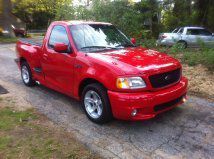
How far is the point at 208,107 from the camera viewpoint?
6.25 meters

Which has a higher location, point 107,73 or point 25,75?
point 107,73

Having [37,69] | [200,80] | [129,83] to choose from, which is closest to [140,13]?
[200,80]

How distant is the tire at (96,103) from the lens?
506cm

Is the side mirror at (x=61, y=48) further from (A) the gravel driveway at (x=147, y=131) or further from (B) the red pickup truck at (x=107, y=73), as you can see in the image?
(A) the gravel driveway at (x=147, y=131)

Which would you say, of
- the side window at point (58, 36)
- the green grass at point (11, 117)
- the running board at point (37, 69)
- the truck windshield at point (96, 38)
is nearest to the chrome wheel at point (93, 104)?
the truck windshield at point (96, 38)

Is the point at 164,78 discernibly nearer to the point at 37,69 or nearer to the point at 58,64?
the point at 58,64

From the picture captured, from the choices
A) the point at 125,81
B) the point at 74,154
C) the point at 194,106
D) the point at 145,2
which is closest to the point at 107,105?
the point at 125,81

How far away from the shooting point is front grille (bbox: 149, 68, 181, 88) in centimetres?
493

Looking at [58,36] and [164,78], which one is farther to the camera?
[58,36]

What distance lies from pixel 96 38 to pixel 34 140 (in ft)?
8.05

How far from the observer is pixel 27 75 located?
8.07m

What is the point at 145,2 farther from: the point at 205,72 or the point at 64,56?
the point at 64,56

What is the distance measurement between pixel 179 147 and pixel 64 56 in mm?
2870

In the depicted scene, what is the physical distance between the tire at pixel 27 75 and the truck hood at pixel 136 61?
9.92 ft
